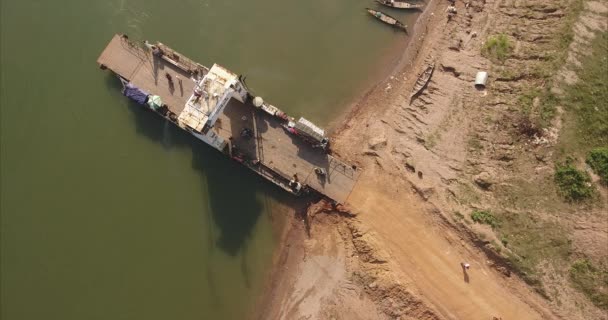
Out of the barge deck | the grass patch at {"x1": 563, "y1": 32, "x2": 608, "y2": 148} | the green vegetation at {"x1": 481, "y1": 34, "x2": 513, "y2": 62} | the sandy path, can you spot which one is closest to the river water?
the barge deck

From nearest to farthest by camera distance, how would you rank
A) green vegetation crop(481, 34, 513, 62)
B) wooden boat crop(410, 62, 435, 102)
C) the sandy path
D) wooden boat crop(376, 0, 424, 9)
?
the sandy path < green vegetation crop(481, 34, 513, 62) < wooden boat crop(410, 62, 435, 102) < wooden boat crop(376, 0, 424, 9)

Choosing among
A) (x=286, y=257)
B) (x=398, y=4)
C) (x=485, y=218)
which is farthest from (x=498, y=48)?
(x=286, y=257)

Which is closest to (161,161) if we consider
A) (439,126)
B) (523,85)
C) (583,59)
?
(439,126)

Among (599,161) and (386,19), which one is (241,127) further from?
(599,161)

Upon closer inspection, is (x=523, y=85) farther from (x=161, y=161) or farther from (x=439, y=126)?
(x=161, y=161)

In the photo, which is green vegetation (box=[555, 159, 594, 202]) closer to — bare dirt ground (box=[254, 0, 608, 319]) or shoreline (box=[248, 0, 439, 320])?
bare dirt ground (box=[254, 0, 608, 319])

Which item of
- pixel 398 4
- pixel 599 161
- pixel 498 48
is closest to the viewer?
pixel 599 161
